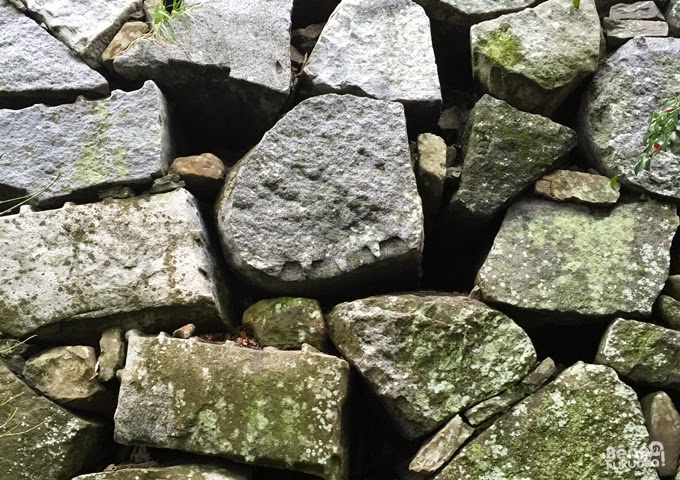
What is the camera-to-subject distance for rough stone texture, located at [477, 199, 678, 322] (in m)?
2.40

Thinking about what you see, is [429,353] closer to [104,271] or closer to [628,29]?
[104,271]

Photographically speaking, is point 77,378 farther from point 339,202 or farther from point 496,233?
point 496,233

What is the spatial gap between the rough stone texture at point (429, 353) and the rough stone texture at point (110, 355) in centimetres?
78

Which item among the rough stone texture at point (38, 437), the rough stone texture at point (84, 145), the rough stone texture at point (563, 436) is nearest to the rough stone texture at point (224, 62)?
the rough stone texture at point (84, 145)

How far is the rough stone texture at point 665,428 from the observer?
7.12ft

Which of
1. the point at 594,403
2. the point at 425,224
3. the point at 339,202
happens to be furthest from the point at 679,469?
the point at 339,202

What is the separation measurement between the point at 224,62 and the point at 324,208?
81 cm

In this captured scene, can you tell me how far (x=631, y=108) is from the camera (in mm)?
2662

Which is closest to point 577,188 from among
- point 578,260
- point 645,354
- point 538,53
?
point 578,260

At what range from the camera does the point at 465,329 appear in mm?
2334

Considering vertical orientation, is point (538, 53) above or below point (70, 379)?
above

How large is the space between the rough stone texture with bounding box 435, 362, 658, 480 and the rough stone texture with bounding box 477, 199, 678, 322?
285 mm

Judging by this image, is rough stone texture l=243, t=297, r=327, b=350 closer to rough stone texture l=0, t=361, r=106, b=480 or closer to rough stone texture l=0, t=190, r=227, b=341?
rough stone texture l=0, t=190, r=227, b=341

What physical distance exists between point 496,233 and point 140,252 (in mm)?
1403
